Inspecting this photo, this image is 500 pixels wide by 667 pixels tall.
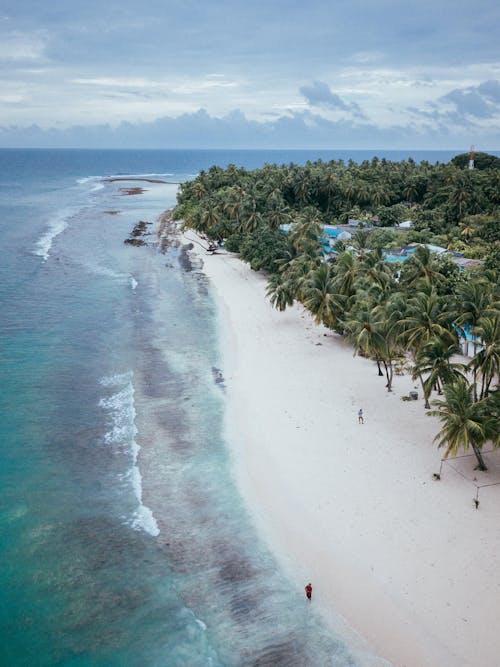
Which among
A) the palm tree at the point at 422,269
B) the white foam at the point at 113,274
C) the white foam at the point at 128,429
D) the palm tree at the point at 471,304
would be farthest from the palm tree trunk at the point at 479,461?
the white foam at the point at 113,274

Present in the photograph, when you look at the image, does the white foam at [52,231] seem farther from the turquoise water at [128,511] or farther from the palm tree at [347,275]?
the palm tree at [347,275]

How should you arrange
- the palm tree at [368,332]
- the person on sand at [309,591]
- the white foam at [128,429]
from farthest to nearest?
the palm tree at [368,332] → the white foam at [128,429] → the person on sand at [309,591]

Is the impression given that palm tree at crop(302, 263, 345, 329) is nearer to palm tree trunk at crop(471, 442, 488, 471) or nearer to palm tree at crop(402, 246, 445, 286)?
palm tree at crop(402, 246, 445, 286)

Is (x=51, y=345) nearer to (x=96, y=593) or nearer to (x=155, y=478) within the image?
(x=155, y=478)

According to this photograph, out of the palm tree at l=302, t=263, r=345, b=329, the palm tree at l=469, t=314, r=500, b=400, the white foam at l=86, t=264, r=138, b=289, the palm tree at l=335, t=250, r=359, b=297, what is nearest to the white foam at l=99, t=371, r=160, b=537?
the palm tree at l=302, t=263, r=345, b=329

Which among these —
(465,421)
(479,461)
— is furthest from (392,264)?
(465,421)

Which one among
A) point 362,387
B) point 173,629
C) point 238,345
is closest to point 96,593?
point 173,629

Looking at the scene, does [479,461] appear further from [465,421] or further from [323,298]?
[323,298]
